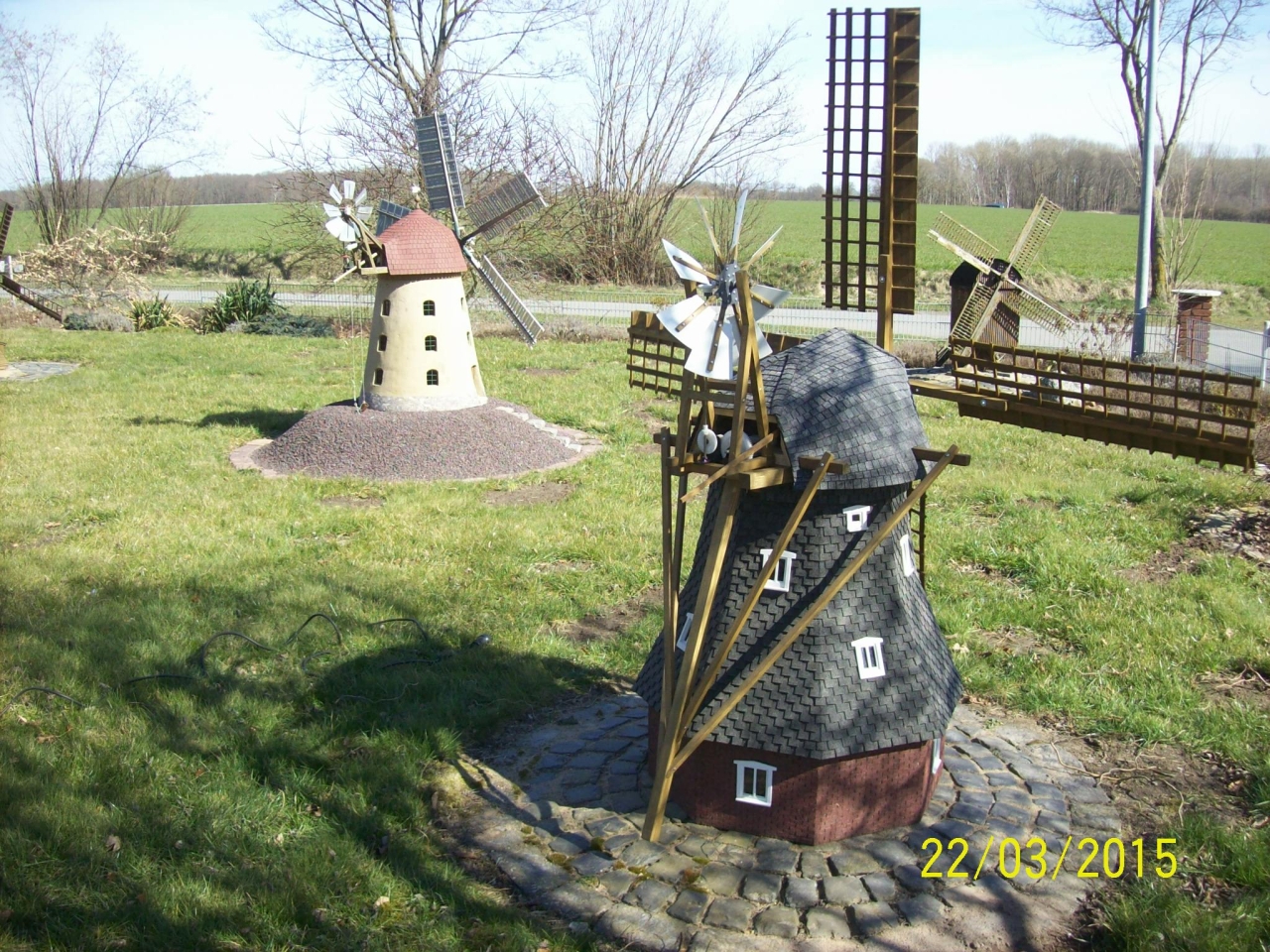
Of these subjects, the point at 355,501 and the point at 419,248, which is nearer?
the point at 355,501

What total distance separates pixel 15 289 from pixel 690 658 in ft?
78.3

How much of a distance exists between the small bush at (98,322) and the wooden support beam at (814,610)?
82.1 feet

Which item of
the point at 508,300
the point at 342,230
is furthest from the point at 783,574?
the point at 508,300

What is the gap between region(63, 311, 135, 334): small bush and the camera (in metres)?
26.5

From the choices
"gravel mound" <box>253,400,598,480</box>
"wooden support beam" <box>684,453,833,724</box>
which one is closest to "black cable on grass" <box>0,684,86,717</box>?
"wooden support beam" <box>684,453,833,724</box>

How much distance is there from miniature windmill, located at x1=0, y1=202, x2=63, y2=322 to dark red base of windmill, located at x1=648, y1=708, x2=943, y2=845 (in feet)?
75.7

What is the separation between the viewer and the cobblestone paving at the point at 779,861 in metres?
4.91

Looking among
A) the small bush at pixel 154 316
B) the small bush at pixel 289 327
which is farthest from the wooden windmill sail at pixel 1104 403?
the small bush at pixel 154 316

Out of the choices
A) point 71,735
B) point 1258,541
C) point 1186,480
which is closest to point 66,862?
point 71,735

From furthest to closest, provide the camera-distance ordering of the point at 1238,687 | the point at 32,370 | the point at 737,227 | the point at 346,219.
→ 1. the point at 32,370
2. the point at 346,219
3. the point at 1238,687
4. the point at 737,227

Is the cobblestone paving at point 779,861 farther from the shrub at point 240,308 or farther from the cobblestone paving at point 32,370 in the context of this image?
the shrub at point 240,308

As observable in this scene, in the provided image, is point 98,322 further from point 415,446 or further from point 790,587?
point 790,587

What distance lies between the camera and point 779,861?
539cm

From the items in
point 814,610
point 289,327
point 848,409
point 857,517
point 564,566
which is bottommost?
point 564,566
